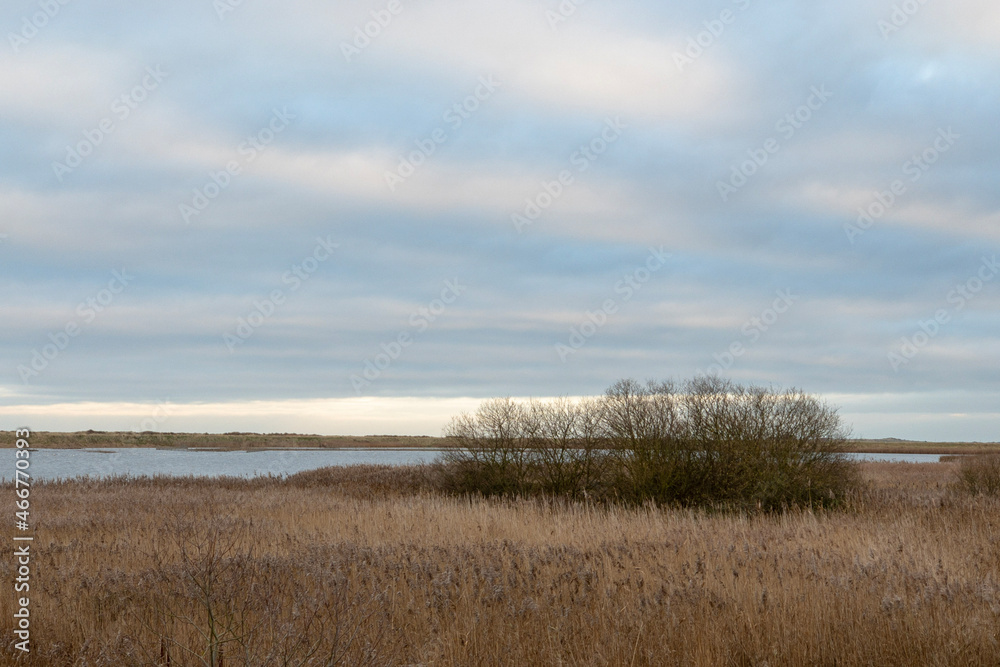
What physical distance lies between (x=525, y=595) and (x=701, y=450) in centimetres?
1392

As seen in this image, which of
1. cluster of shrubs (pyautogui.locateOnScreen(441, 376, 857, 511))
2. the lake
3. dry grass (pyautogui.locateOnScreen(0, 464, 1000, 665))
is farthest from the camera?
the lake

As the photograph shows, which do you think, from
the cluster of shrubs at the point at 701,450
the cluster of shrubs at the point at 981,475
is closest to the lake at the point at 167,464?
the cluster of shrubs at the point at 981,475

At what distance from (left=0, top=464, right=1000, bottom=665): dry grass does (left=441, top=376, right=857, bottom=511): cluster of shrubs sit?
5.26m

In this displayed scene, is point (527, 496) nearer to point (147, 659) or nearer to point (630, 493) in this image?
point (630, 493)

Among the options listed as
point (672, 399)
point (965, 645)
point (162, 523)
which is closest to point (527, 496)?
point (672, 399)

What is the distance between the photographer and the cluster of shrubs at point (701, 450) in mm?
19938

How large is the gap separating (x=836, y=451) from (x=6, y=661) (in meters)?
19.7

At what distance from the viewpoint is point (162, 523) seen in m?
15.6

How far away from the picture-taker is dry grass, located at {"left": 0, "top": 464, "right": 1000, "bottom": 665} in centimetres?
630

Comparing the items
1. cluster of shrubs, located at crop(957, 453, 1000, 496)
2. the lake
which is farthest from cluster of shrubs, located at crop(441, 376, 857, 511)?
the lake

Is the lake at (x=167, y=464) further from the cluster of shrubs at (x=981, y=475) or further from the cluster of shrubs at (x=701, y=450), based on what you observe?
the cluster of shrubs at (x=701, y=450)

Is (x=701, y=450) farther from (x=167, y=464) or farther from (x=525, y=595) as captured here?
(x=167, y=464)

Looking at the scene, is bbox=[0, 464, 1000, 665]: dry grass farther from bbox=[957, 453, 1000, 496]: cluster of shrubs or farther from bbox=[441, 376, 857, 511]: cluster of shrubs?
bbox=[957, 453, 1000, 496]: cluster of shrubs

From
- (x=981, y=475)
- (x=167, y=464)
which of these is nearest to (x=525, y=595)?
(x=981, y=475)
